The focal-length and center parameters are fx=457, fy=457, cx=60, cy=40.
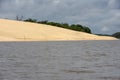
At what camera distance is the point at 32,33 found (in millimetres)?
134250

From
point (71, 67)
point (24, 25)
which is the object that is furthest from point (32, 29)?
point (71, 67)

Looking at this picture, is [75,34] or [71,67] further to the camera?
[75,34]

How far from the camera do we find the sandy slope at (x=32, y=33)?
126 metres

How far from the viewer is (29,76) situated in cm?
2616

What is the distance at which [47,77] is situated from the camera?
84.0ft

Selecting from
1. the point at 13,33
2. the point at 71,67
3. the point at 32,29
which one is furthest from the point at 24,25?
the point at 71,67

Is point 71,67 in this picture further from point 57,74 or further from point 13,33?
point 13,33

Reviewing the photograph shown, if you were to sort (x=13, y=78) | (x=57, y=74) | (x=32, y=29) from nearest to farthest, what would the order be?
(x=13, y=78) → (x=57, y=74) → (x=32, y=29)

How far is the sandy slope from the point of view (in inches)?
4963

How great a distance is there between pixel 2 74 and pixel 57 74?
10.7 feet

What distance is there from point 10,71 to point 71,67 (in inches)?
184

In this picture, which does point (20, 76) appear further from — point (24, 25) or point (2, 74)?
point (24, 25)

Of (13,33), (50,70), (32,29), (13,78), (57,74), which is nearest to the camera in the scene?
(13,78)

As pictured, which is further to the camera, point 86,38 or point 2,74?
point 86,38
